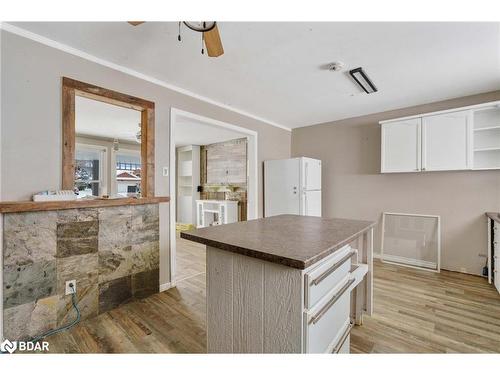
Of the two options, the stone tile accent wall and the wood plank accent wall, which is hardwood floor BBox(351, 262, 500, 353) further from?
the wood plank accent wall

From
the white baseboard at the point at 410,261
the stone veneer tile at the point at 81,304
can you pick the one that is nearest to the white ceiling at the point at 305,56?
the stone veneer tile at the point at 81,304

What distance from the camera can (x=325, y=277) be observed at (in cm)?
118

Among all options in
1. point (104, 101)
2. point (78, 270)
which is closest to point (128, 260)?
point (78, 270)

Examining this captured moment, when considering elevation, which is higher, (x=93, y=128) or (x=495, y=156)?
(x=93, y=128)

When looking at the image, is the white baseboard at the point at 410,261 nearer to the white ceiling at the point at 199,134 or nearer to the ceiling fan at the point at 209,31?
the white ceiling at the point at 199,134

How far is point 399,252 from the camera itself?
11.3ft

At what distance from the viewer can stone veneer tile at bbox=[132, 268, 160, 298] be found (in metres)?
2.37

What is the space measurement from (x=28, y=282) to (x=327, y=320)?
210cm

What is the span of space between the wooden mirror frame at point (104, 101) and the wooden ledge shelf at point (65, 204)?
0.14 metres

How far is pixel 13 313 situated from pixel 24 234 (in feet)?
1.83

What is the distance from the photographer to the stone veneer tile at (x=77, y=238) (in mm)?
1903

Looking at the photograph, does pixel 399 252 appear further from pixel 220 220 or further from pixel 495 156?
pixel 220 220

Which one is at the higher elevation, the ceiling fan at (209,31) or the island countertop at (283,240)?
the ceiling fan at (209,31)
